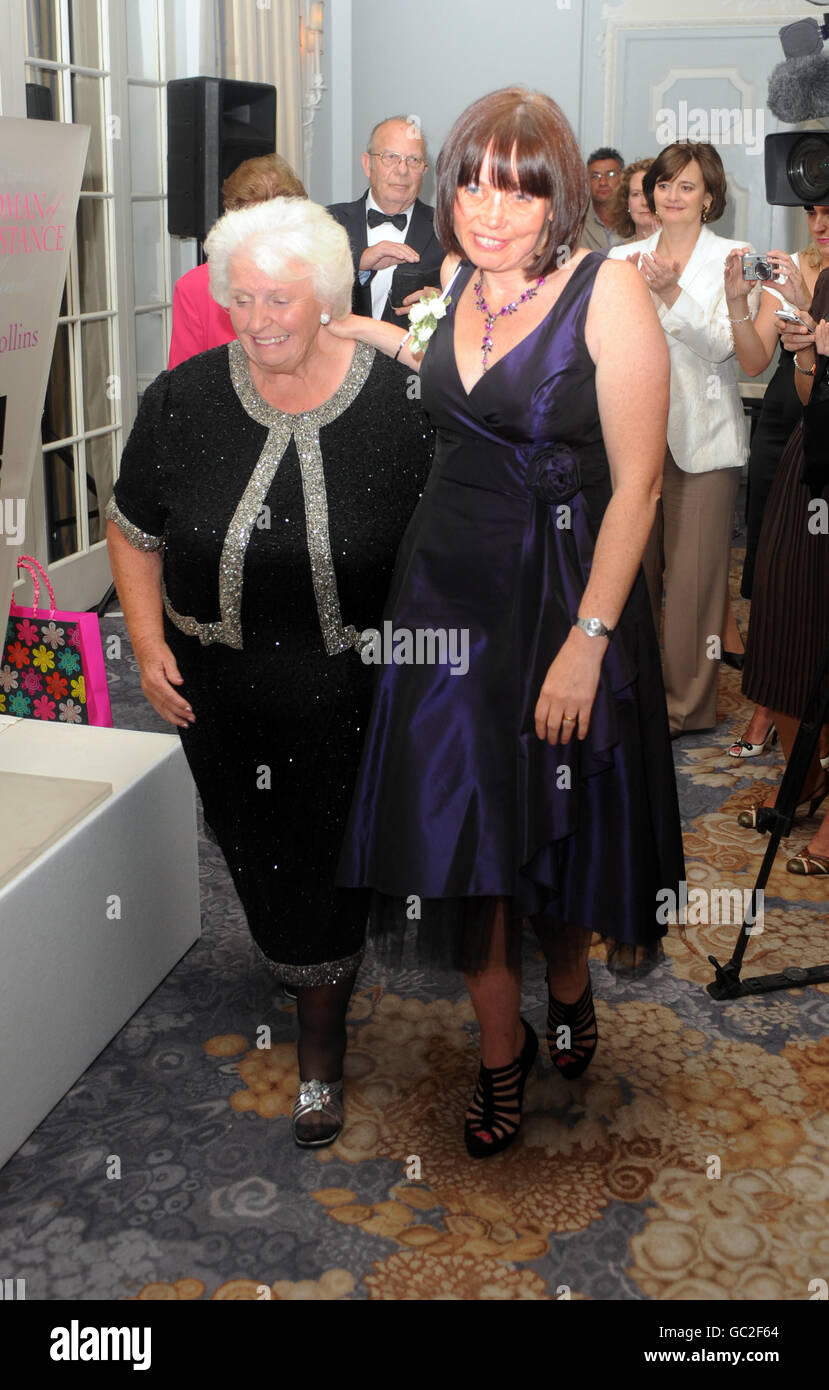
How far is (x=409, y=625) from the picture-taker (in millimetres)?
1823

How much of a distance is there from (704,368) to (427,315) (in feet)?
6.29

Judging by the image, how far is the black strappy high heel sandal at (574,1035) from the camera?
7.30 ft

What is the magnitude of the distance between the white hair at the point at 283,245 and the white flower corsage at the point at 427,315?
115 mm

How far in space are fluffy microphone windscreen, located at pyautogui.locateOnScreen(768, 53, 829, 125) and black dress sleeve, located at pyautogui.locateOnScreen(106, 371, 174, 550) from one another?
5.51 ft

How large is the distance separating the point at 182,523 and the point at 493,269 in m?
0.56

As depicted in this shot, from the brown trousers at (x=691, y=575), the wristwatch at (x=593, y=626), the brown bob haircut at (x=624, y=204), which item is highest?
the brown bob haircut at (x=624, y=204)

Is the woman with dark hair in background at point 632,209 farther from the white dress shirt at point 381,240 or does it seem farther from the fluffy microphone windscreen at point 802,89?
the fluffy microphone windscreen at point 802,89

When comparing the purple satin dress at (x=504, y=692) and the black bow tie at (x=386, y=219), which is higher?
the black bow tie at (x=386, y=219)

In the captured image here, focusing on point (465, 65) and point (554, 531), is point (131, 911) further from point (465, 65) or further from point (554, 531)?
point (465, 65)

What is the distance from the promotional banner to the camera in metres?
1.81

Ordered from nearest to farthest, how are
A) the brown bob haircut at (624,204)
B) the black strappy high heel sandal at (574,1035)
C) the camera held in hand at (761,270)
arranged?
the black strappy high heel sandal at (574,1035)
the camera held in hand at (761,270)
the brown bob haircut at (624,204)

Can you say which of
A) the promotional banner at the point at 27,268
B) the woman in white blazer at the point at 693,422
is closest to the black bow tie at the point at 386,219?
the woman in white blazer at the point at 693,422

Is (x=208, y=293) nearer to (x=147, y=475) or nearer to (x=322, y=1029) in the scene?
(x=147, y=475)

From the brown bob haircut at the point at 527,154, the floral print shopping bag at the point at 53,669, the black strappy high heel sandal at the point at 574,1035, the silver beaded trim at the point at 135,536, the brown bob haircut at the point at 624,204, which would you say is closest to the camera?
the brown bob haircut at the point at 527,154
